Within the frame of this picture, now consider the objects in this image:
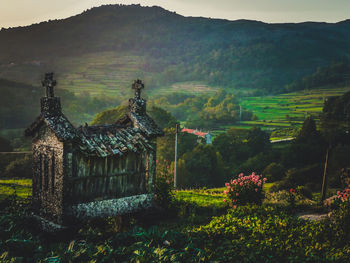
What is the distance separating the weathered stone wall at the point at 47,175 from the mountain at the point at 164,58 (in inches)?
4560

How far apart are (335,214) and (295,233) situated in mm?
2188

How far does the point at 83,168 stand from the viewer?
11.1 metres

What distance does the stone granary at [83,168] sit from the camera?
10680 millimetres

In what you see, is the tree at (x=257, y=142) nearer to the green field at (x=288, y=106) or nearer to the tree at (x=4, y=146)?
the green field at (x=288, y=106)

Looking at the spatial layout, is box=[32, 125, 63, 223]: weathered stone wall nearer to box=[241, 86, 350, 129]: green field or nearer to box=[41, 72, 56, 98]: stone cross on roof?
box=[41, 72, 56, 98]: stone cross on roof

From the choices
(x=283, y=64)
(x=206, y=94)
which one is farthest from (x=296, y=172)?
(x=283, y=64)

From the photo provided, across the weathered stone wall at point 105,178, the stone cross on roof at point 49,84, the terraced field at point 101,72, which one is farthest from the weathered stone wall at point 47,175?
the terraced field at point 101,72

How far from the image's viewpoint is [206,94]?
451 ft

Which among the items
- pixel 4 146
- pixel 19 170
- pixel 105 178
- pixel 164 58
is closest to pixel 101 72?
pixel 164 58

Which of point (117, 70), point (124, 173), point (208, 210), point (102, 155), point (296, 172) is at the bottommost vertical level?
point (296, 172)

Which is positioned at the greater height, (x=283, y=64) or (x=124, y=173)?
(x=283, y=64)

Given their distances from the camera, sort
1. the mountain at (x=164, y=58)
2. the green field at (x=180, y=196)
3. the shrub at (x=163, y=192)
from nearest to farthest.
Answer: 1. the shrub at (x=163, y=192)
2. the green field at (x=180, y=196)
3. the mountain at (x=164, y=58)

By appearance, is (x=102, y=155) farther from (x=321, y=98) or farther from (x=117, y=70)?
(x=117, y=70)

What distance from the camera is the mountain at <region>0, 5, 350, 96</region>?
139875 millimetres
